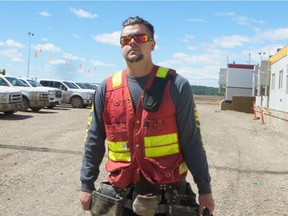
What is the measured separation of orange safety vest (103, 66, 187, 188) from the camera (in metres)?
2.62

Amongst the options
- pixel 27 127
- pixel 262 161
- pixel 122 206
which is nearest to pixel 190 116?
pixel 122 206

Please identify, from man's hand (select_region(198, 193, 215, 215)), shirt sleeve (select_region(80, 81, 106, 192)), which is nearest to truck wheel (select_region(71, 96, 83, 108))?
shirt sleeve (select_region(80, 81, 106, 192))

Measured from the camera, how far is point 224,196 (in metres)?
6.47

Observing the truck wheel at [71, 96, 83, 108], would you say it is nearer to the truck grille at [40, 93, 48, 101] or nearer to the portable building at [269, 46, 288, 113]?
the truck grille at [40, 93, 48, 101]

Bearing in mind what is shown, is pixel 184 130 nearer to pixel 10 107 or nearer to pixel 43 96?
pixel 10 107

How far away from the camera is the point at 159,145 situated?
2.63m

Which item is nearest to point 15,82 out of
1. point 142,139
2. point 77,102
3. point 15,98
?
point 15,98

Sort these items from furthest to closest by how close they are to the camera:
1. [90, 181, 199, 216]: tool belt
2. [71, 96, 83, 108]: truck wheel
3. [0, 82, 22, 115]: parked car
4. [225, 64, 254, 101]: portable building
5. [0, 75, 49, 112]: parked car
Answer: [225, 64, 254, 101]: portable building → [71, 96, 83, 108]: truck wheel → [0, 75, 49, 112]: parked car → [0, 82, 22, 115]: parked car → [90, 181, 199, 216]: tool belt

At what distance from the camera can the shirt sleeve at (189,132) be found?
104 inches

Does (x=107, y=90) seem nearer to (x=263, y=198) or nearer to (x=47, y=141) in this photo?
(x=263, y=198)

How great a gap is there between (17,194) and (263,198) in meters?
3.81

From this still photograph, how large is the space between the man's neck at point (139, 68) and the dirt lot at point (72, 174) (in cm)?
326

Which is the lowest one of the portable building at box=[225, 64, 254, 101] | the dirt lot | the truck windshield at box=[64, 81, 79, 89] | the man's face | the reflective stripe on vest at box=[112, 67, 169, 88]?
the dirt lot

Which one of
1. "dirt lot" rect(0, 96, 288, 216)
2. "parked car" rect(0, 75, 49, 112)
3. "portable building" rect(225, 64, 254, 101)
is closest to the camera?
"dirt lot" rect(0, 96, 288, 216)
